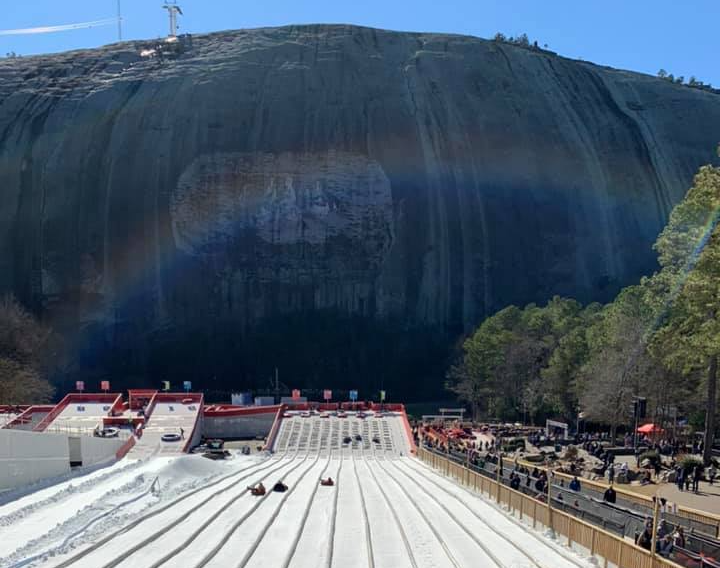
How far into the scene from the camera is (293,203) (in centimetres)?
8369

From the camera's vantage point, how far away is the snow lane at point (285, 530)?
43.5 feet

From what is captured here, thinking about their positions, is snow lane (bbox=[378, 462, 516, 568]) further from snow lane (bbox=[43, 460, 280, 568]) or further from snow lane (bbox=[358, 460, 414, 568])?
snow lane (bbox=[43, 460, 280, 568])

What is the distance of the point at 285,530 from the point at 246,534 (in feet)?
2.90

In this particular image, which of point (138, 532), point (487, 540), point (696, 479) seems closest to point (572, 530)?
point (487, 540)

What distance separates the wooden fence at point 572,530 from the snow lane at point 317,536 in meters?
3.96

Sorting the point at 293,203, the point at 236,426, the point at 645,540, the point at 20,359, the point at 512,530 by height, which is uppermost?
the point at 293,203

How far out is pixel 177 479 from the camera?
76.2ft

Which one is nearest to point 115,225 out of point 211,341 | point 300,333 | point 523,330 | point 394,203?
point 211,341

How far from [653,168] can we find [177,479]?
83682 millimetres

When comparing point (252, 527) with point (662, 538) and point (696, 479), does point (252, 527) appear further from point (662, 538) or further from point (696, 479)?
point (696, 479)

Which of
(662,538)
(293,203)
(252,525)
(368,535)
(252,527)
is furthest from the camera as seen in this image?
(293,203)

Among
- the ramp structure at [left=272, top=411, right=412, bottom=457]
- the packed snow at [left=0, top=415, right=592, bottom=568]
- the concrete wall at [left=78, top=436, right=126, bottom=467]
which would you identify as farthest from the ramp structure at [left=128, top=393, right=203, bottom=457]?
the packed snow at [left=0, top=415, right=592, bottom=568]

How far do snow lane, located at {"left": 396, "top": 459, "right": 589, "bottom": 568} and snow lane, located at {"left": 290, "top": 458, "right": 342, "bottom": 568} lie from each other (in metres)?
3.27

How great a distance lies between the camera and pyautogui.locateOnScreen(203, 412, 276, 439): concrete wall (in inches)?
1980
